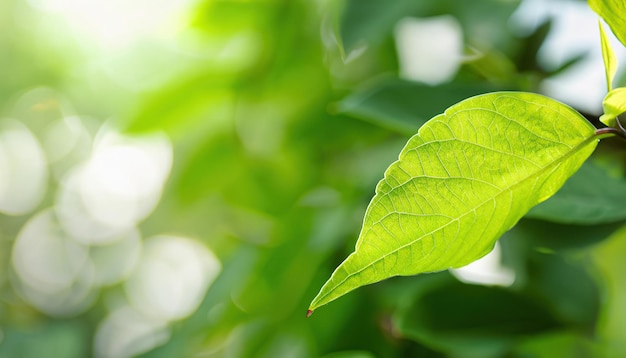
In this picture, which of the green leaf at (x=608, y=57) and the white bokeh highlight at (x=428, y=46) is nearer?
the green leaf at (x=608, y=57)

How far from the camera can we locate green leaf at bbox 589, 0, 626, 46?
195 millimetres

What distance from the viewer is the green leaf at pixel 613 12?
195 millimetres

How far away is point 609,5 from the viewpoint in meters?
0.20

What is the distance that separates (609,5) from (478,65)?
1.11 feet

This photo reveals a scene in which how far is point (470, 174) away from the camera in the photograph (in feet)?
0.63

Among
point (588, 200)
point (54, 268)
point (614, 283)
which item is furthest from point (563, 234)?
point (54, 268)

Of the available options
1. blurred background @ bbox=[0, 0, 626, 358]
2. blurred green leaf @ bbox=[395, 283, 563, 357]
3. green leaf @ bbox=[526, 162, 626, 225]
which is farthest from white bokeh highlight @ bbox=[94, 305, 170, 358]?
green leaf @ bbox=[526, 162, 626, 225]

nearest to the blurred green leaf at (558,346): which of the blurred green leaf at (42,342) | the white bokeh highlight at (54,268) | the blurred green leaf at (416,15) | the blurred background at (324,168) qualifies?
the blurred background at (324,168)

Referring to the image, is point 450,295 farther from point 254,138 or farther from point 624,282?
point 624,282

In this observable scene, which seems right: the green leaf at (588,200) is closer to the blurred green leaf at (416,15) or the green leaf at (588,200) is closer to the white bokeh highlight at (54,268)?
the blurred green leaf at (416,15)

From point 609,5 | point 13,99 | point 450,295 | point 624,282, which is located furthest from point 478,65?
point 13,99

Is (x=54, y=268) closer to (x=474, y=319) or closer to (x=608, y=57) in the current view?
(x=474, y=319)

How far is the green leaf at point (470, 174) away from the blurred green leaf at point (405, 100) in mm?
162

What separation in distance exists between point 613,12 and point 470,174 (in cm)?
7
